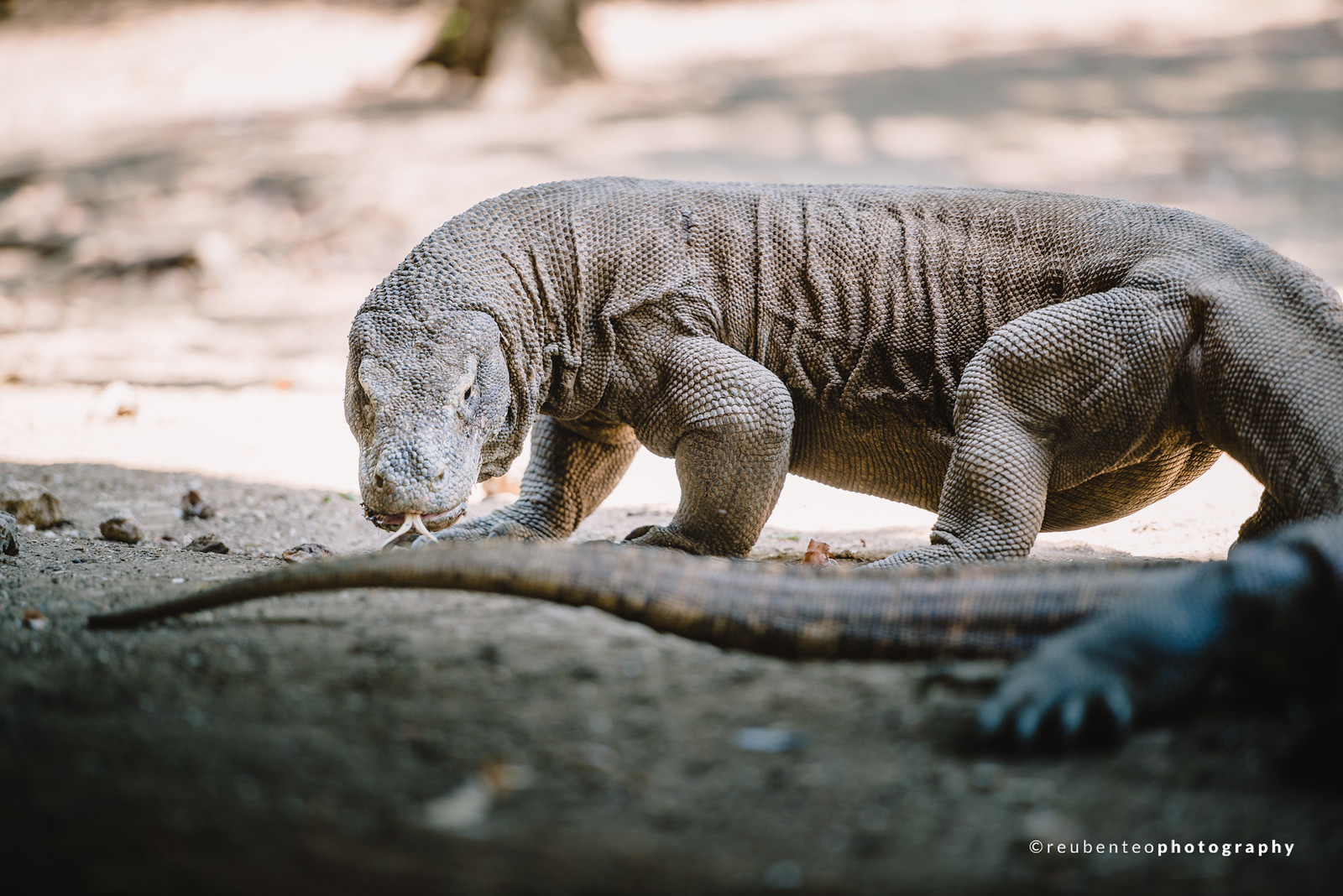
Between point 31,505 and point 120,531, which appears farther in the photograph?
point 31,505

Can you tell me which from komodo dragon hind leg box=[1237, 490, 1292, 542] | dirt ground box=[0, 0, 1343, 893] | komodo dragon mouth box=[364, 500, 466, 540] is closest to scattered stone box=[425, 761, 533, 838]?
dirt ground box=[0, 0, 1343, 893]

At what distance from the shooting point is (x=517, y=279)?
3697mm

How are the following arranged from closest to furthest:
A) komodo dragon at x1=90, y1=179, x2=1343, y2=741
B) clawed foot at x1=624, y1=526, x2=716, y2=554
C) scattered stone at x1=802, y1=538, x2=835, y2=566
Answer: komodo dragon at x1=90, y1=179, x2=1343, y2=741, clawed foot at x1=624, y1=526, x2=716, y2=554, scattered stone at x1=802, y1=538, x2=835, y2=566

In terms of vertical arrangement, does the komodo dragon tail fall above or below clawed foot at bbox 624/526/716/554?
above

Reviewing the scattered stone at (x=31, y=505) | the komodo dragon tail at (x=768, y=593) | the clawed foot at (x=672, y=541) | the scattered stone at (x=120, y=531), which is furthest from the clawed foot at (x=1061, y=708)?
the scattered stone at (x=31, y=505)

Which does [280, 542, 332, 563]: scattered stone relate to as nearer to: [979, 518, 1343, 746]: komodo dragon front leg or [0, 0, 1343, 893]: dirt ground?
[0, 0, 1343, 893]: dirt ground

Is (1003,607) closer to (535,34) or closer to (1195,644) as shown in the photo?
(1195,644)

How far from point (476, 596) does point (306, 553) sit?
56.4 inches

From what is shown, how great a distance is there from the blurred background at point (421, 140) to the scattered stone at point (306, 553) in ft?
3.98

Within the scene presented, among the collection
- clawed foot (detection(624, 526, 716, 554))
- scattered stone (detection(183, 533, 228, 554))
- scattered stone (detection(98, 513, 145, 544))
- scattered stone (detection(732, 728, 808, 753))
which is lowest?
scattered stone (detection(98, 513, 145, 544))

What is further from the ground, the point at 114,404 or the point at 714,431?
the point at 714,431

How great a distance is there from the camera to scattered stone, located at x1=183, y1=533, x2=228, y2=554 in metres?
3.88

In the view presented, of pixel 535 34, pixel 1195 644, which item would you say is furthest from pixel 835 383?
pixel 535 34

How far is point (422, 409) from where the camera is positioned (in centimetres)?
324
